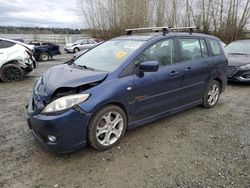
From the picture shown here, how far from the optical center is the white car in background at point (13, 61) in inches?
321

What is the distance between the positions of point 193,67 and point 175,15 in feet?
49.7

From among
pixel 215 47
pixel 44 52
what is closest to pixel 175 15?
pixel 44 52

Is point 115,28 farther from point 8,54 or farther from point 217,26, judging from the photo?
point 8,54

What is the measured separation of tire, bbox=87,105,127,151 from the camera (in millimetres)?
3172

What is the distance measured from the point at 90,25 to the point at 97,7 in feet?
7.07

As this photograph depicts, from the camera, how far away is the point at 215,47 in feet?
16.7

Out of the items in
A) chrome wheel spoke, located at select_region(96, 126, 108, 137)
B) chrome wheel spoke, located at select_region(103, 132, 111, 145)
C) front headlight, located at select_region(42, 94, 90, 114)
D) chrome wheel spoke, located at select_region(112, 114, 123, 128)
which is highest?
front headlight, located at select_region(42, 94, 90, 114)

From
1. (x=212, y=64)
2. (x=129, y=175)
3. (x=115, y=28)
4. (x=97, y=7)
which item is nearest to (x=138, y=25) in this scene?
(x=115, y=28)

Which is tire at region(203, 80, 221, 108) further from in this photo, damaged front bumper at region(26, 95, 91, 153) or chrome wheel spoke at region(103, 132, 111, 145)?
damaged front bumper at region(26, 95, 91, 153)

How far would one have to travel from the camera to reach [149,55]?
150 inches

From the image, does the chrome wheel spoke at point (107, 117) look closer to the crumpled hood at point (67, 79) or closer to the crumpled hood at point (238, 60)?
the crumpled hood at point (67, 79)

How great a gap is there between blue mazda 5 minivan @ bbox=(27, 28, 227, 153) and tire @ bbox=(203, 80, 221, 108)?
64mm

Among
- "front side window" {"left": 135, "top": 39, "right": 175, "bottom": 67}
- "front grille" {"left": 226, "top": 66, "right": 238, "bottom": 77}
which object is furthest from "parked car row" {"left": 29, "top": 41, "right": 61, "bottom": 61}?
"front side window" {"left": 135, "top": 39, "right": 175, "bottom": 67}

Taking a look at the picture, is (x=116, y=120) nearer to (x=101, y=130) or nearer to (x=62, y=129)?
(x=101, y=130)
